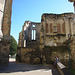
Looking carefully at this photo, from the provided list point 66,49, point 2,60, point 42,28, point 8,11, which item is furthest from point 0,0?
point 66,49

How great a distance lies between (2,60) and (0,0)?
18.9ft

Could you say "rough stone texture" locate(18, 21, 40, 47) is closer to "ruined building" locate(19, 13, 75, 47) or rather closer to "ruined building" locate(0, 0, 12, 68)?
"ruined building" locate(19, 13, 75, 47)

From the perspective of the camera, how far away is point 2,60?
359 inches

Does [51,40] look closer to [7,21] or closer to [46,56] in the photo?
[46,56]

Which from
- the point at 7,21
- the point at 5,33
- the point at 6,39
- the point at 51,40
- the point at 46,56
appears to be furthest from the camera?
the point at 51,40

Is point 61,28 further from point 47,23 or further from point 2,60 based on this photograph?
point 2,60

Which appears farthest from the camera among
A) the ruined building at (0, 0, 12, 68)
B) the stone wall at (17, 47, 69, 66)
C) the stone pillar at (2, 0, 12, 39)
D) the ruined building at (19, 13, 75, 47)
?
the ruined building at (19, 13, 75, 47)

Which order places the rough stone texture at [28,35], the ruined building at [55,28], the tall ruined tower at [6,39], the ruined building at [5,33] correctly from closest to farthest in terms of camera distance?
the ruined building at [5,33]
the tall ruined tower at [6,39]
the ruined building at [55,28]
the rough stone texture at [28,35]

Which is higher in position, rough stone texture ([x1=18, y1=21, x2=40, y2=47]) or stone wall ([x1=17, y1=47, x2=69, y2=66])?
rough stone texture ([x1=18, y1=21, x2=40, y2=47])

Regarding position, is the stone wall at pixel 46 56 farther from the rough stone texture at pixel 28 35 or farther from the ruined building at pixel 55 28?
the rough stone texture at pixel 28 35

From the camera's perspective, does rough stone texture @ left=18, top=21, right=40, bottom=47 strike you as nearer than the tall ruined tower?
No

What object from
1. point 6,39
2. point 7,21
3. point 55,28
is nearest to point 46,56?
point 55,28

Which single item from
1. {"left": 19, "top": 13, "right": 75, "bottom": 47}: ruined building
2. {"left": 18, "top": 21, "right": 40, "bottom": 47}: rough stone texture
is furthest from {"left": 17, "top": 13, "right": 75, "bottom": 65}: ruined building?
{"left": 18, "top": 21, "right": 40, "bottom": 47}: rough stone texture

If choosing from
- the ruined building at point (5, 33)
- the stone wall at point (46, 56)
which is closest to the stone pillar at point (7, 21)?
the ruined building at point (5, 33)
